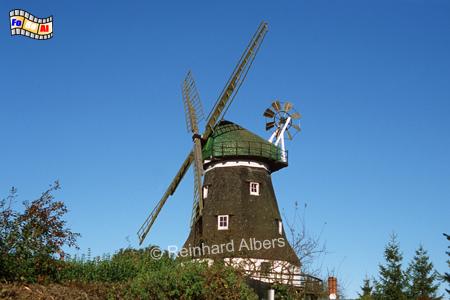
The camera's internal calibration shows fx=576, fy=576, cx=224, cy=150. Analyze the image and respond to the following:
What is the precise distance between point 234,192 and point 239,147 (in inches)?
92.2

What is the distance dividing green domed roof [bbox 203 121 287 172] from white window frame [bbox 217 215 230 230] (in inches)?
123

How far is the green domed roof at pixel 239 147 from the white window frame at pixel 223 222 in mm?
3121

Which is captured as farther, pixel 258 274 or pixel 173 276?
pixel 258 274

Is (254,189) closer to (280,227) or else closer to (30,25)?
(280,227)

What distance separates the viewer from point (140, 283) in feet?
53.0

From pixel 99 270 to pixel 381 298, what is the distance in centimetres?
2441

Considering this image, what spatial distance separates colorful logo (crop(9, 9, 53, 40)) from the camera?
668 inches

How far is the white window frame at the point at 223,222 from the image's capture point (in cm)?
2877

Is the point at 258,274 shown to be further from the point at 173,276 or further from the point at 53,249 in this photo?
the point at 53,249

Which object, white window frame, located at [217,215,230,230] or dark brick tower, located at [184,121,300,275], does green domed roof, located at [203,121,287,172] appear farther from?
white window frame, located at [217,215,230,230]

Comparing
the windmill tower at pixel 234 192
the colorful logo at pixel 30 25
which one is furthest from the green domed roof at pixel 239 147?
the colorful logo at pixel 30 25

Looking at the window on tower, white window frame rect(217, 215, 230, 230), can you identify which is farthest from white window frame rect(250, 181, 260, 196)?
white window frame rect(217, 215, 230, 230)

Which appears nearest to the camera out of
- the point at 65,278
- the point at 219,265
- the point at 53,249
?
the point at 219,265

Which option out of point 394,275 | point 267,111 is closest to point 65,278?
point 267,111
